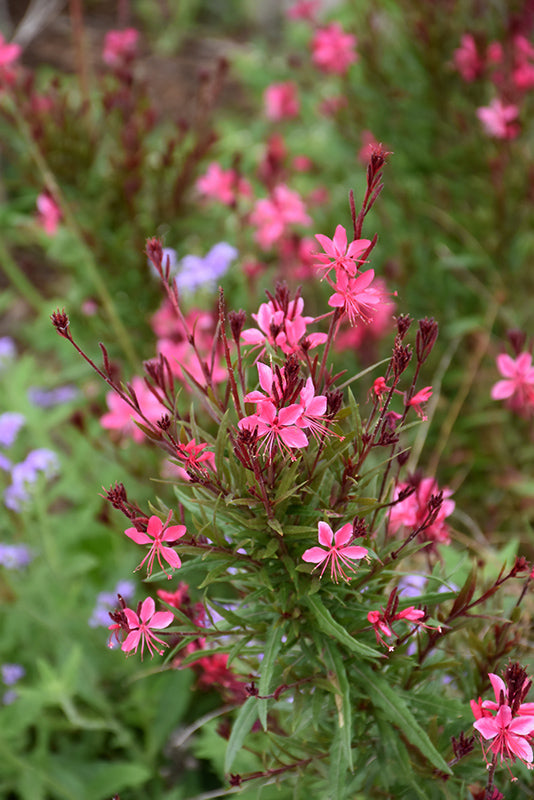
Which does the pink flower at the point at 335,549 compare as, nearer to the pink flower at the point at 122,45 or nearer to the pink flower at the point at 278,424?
the pink flower at the point at 278,424

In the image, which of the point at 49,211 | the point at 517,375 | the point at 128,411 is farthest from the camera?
the point at 49,211

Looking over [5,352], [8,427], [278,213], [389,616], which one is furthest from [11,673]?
[278,213]

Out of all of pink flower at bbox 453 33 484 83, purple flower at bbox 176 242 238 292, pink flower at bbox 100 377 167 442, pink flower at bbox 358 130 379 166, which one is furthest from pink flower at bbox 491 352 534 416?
pink flower at bbox 358 130 379 166

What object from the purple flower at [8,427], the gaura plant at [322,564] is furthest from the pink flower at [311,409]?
the purple flower at [8,427]

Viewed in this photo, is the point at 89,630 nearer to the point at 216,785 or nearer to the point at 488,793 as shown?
the point at 216,785

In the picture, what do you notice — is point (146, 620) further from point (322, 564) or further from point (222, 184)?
point (222, 184)

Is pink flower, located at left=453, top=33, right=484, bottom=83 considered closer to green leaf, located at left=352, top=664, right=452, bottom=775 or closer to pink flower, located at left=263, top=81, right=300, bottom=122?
pink flower, located at left=263, top=81, right=300, bottom=122

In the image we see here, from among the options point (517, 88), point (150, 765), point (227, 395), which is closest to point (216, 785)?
point (150, 765)
